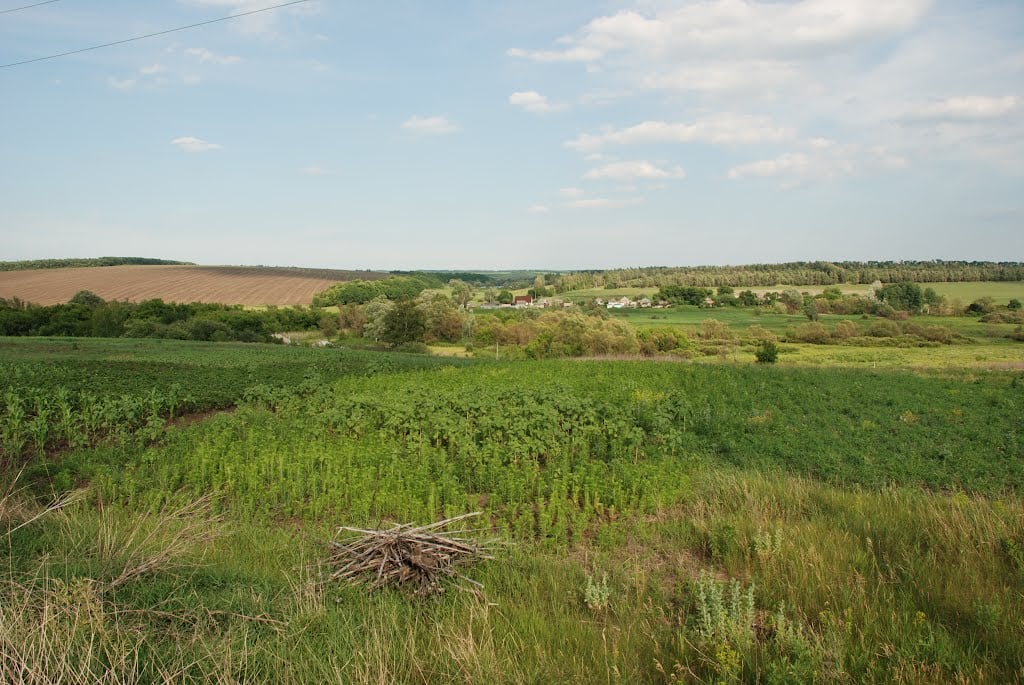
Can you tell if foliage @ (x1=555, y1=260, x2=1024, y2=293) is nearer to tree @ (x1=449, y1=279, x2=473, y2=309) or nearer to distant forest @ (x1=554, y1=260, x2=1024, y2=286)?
distant forest @ (x1=554, y1=260, x2=1024, y2=286)

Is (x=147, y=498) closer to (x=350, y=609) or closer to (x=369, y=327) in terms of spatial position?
(x=350, y=609)

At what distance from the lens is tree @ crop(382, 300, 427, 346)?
50231mm

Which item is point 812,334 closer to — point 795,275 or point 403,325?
point 403,325

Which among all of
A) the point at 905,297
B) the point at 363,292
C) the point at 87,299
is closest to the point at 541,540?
the point at 87,299

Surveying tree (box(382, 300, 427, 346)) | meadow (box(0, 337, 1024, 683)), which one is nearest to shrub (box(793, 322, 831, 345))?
tree (box(382, 300, 427, 346))

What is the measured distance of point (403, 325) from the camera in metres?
50.3

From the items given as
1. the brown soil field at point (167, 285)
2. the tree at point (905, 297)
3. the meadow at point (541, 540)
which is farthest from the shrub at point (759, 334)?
the brown soil field at point (167, 285)

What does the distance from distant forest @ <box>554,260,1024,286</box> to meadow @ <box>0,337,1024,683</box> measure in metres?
84.0

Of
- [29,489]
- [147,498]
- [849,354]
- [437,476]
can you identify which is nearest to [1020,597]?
[437,476]

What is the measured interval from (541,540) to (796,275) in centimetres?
10457

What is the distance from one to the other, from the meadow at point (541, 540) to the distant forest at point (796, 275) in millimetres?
83995

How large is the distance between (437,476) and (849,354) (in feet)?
130

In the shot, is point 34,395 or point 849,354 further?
point 849,354

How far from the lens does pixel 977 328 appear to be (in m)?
50.8
